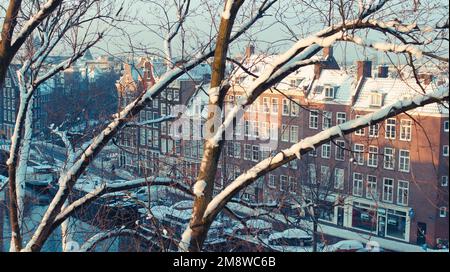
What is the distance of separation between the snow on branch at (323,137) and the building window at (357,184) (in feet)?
7.63

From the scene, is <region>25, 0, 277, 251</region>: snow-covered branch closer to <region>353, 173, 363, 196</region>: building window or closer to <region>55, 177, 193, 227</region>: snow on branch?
<region>55, 177, 193, 227</region>: snow on branch

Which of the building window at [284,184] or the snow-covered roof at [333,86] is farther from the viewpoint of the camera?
the snow-covered roof at [333,86]

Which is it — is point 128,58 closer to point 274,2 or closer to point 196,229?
point 274,2

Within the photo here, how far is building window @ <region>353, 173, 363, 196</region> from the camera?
379cm

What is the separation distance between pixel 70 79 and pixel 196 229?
3.20 meters

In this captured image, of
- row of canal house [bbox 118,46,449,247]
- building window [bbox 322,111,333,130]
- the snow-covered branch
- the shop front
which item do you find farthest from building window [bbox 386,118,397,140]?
the shop front

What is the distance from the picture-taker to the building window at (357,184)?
3794mm

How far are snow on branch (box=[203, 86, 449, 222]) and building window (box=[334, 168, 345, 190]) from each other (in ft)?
8.97

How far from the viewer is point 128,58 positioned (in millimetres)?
2363

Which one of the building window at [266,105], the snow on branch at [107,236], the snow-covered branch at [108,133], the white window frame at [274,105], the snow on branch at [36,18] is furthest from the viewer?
the building window at [266,105]

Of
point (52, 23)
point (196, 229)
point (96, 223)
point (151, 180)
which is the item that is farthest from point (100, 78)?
point (196, 229)

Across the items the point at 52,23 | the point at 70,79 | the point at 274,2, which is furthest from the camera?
the point at 70,79

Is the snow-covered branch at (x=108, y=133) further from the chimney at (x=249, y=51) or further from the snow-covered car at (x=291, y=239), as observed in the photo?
the snow-covered car at (x=291, y=239)

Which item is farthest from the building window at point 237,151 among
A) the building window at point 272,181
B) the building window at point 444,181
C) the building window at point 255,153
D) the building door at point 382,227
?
the building door at point 382,227
